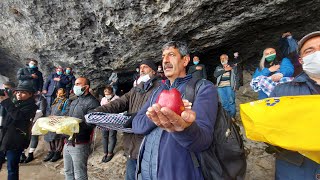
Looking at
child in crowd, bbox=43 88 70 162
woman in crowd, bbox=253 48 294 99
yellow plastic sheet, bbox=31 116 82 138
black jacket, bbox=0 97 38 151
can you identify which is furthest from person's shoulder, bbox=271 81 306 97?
child in crowd, bbox=43 88 70 162

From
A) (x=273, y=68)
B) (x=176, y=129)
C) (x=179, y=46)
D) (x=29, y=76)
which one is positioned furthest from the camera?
(x=29, y=76)

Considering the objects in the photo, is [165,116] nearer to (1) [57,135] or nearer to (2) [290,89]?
(2) [290,89]

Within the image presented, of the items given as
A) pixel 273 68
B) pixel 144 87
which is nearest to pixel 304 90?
pixel 144 87

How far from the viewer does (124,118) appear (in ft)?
8.21

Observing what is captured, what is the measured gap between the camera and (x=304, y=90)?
189 cm

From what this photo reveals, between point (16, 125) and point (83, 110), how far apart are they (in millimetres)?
1587

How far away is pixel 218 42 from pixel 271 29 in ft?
6.54

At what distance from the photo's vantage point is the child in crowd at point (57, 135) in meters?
5.80

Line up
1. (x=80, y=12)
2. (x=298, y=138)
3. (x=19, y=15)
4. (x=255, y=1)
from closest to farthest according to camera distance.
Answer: (x=298, y=138) → (x=255, y=1) → (x=80, y=12) → (x=19, y=15)

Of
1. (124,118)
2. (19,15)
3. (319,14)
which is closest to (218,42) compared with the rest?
(319,14)

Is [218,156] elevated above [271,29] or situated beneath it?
situated beneath

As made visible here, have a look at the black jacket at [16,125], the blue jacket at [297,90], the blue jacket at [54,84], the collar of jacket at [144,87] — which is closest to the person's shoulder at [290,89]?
the blue jacket at [297,90]

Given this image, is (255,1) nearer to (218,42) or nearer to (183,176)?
(218,42)

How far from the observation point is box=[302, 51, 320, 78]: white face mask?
6.10 feet
